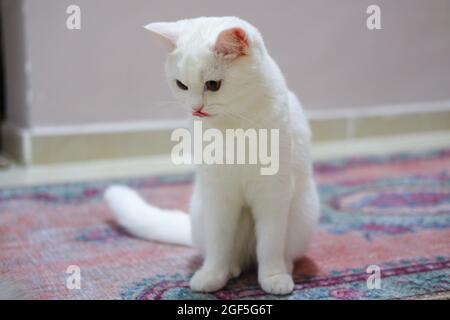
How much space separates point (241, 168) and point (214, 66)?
9.0 inches

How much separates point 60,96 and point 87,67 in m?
0.18

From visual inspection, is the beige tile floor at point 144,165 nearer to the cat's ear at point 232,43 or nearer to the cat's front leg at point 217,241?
Answer: the cat's front leg at point 217,241

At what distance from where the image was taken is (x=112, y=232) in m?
1.69

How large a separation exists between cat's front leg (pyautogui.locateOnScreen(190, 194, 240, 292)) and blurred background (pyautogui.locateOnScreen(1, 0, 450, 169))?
0.62 meters

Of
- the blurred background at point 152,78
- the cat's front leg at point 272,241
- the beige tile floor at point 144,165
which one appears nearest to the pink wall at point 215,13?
the blurred background at point 152,78

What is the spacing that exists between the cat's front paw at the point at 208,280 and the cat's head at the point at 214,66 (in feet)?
1.21

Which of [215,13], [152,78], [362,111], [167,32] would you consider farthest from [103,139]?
[167,32]

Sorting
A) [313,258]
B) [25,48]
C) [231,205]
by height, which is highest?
[25,48]

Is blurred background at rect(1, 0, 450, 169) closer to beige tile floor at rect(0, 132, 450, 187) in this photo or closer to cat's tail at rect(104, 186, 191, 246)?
beige tile floor at rect(0, 132, 450, 187)

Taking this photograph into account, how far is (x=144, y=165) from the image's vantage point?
2.47 meters

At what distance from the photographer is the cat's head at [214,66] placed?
1.11 meters

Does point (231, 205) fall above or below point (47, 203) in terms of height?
above
